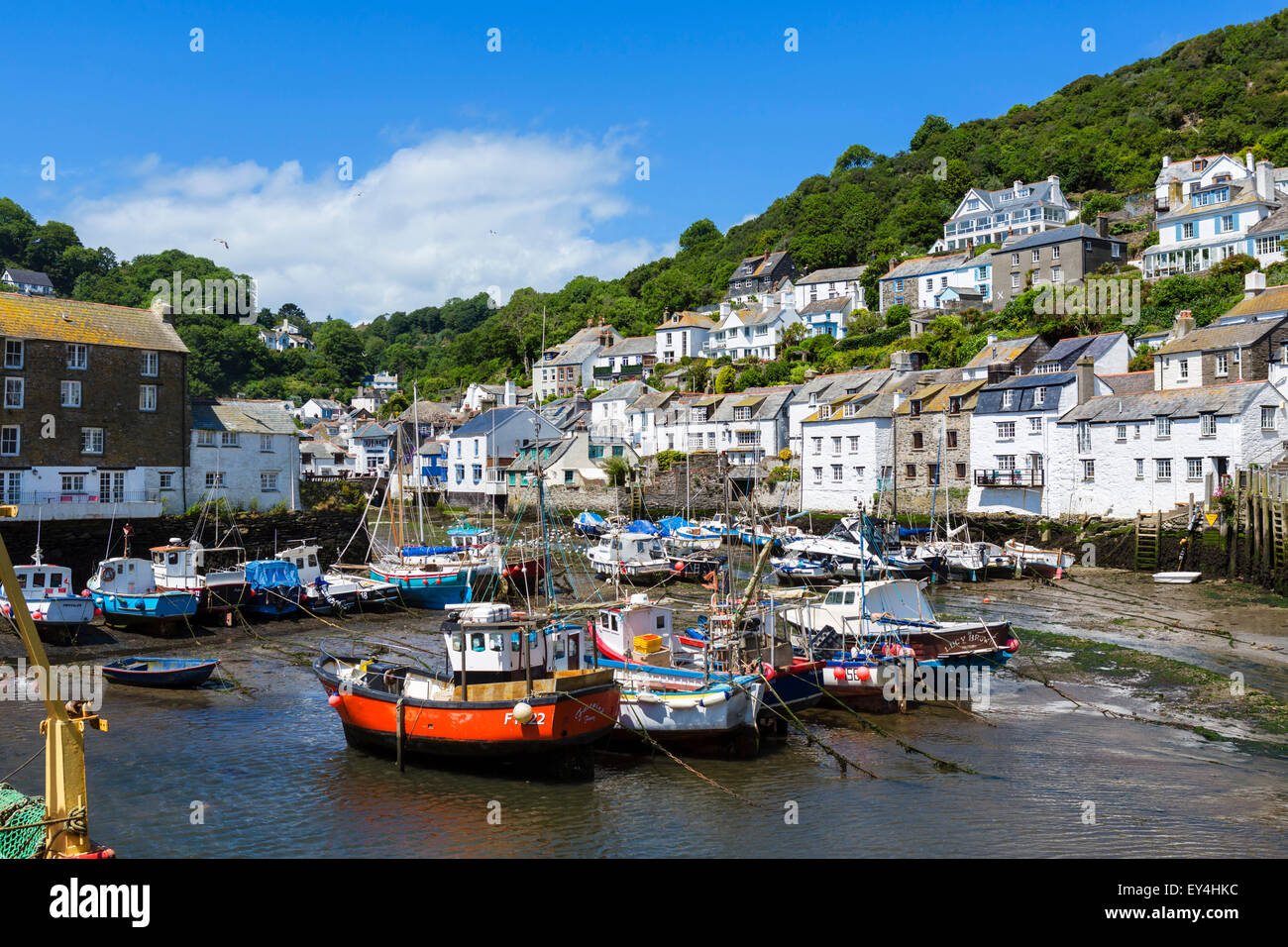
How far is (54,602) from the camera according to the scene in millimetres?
30250

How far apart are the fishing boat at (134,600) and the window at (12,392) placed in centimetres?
1532

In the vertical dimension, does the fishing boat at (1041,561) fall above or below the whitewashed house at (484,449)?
below


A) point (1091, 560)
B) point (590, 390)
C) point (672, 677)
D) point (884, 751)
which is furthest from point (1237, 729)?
point (590, 390)

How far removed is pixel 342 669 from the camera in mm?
21500

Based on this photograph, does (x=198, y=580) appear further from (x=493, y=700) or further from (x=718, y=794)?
(x=718, y=794)

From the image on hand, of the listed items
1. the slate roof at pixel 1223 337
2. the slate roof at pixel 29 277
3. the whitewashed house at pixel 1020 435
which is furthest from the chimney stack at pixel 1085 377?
the slate roof at pixel 29 277

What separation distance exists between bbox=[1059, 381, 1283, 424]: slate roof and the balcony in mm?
3375

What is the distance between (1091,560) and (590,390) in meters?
67.6

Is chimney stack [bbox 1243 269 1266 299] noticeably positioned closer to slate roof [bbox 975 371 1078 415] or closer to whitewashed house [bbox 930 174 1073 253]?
slate roof [bbox 975 371 1078 415]

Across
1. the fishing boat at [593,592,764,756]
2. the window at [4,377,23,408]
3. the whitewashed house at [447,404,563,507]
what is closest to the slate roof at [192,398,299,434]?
the window at [4,377,23,408]

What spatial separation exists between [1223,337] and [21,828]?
55.7 m

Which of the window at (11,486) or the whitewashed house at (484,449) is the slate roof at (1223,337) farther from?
the window at (11,486)
